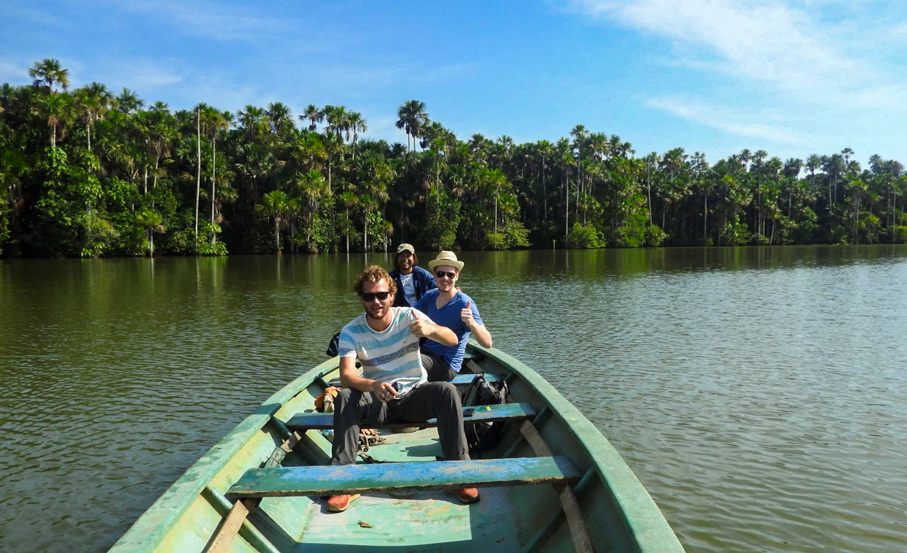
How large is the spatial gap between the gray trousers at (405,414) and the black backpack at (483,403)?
32.3 inches

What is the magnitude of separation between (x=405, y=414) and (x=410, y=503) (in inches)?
25.2

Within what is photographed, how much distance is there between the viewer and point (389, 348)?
4.54 m

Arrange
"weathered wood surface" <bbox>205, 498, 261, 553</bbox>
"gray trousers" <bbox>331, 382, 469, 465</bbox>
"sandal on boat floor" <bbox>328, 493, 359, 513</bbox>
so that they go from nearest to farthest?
"weathered wood surface" <bbox>205, 498, 261, 553</bbox> < "sandal on boat floor" <bbox>328, 493, 359, 513</bbox> < "gray trousers" <bbox>331, 382, 469, 465</bbox>

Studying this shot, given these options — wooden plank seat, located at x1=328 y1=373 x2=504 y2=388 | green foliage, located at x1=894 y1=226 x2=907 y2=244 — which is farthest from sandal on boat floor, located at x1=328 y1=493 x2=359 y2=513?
green foliage, located at x1=894 y1=226 x2=907 y2=244

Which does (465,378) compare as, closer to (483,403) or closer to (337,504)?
(483,403)

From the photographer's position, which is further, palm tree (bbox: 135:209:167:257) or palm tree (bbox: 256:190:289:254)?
palm tree (bbox: 256:190:289:254)

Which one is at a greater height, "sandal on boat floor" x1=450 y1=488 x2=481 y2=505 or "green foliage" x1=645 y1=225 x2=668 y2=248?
"green foliage" x1=645 y1=225 x2=668 y2=248

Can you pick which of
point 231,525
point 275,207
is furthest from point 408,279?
point 275,207

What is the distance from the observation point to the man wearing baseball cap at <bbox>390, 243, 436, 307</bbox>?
7.81m

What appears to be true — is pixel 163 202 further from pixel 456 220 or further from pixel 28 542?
pixel 28 542

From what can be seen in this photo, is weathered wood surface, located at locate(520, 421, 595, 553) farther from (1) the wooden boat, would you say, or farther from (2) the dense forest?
(2) the dense forest

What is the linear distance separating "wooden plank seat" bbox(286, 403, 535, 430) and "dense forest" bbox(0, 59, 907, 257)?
148ft

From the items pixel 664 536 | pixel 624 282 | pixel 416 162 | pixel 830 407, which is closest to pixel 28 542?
pixel 664 536

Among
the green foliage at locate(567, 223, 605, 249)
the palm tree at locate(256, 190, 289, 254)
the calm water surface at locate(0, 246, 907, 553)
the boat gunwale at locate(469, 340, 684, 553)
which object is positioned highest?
the palm tree at locate(256, 190, 289, 254)
